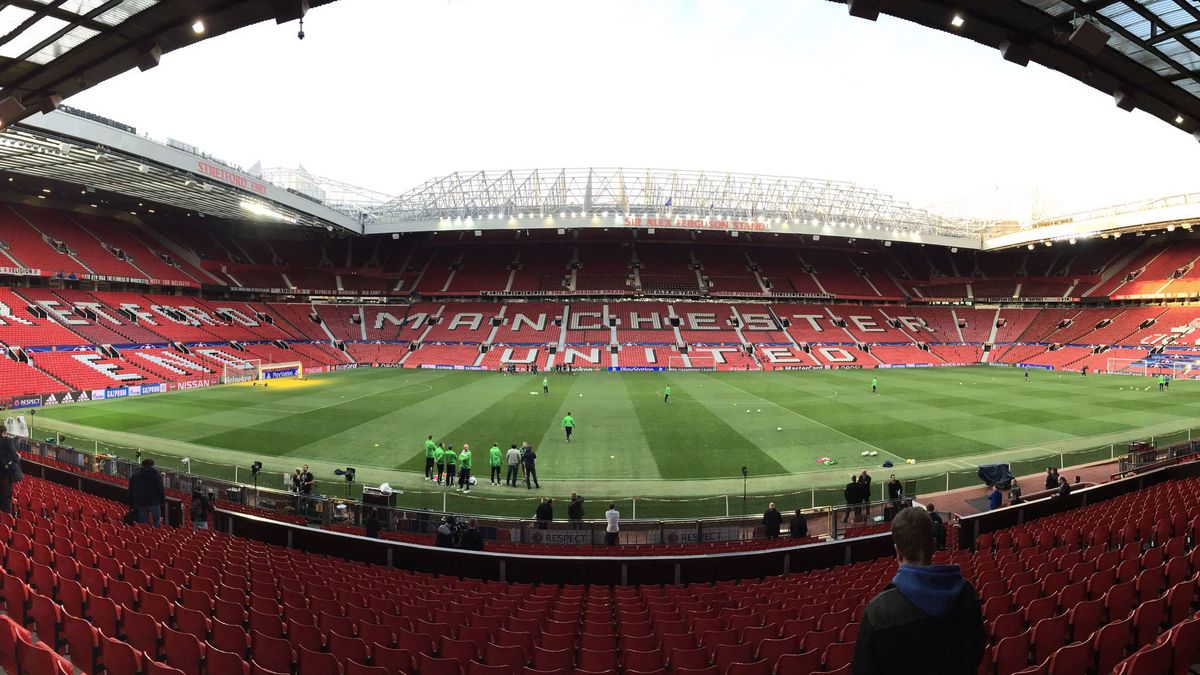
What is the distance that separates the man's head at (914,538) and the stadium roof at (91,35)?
7.57m

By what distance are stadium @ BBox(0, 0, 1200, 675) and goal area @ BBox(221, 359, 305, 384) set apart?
18.6 inches

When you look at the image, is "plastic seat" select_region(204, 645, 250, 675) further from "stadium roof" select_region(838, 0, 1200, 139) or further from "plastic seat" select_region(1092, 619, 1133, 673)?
"stadium roof" select_region(838, 0, 1200, 139)

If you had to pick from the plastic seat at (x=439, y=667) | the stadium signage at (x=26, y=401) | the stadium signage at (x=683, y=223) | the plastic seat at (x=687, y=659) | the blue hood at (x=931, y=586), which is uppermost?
the stadium signage at (x=683, y=223)

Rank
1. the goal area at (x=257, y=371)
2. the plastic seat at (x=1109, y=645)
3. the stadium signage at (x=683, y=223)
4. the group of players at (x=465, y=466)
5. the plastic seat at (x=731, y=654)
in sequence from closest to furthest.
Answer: the plastic seat at (x=1109, y=645)
the plastic seat at (x=731, y=654)
the group of players at (x=465, y=466)
the goal area at (x=257, y=371)
the stadium signage at (x=683, y=223)

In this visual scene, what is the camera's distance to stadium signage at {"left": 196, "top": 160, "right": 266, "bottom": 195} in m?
31.2

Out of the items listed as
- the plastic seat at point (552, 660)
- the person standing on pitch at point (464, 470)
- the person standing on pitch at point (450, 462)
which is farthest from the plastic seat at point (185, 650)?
the person standing on pitch at point (450, 462)

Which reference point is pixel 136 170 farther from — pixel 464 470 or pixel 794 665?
pixel 794 665

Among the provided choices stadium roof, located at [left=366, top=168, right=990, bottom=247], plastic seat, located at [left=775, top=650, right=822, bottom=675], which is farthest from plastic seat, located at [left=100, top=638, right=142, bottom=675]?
stadium roof, located at [left=366, top=168, right=990, bottom=247]

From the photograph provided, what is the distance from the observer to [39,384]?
3033 cm

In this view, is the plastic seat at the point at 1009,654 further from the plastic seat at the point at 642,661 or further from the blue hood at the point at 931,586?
the blue hood at the point at 931,586

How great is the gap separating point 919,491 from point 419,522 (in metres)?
13.1

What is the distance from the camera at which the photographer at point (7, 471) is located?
7898 millimetres

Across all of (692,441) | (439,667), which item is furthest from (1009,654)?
(692,441)

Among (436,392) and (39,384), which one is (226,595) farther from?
(39,384)
